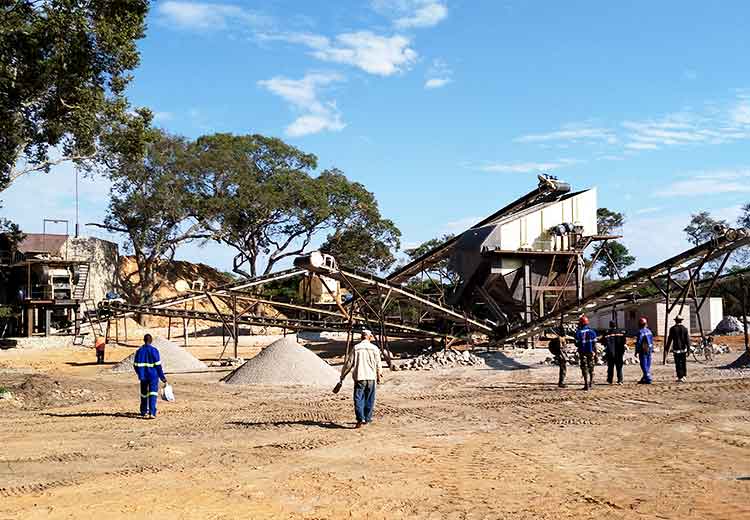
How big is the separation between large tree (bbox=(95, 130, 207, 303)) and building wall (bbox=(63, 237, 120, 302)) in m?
1.40

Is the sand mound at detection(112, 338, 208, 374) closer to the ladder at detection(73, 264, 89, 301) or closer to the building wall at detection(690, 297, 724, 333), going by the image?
the ladder at detection(73, 264, 89, 301)

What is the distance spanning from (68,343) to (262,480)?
103 feet

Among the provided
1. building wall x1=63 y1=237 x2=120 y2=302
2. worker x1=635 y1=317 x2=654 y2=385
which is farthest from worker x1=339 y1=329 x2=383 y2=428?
building wall x1=63 y1=237 x2=120 y2=302

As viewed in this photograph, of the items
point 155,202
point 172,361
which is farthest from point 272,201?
point 172,361

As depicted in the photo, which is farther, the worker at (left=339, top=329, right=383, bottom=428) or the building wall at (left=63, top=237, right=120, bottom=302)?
the building wall at (left=63, top=237, right=120, bottom=302)

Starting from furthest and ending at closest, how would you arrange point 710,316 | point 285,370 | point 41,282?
1. point 41,282
2. point 710,316
3. point 285,370

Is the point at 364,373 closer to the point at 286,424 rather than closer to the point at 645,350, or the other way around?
the point at 286,424

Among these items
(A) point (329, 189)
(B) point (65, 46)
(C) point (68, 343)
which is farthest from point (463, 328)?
(A) point (329, 189)

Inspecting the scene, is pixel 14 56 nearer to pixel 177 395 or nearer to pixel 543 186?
pixel 177 395

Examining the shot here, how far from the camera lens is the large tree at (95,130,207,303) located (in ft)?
151

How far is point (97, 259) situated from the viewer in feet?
154

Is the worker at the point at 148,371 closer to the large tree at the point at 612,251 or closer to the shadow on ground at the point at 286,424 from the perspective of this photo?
the shadow on ground at the point at 286,424

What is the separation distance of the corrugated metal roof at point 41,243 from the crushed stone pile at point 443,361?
1090 inches

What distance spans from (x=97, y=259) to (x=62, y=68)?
2988 centimetres
